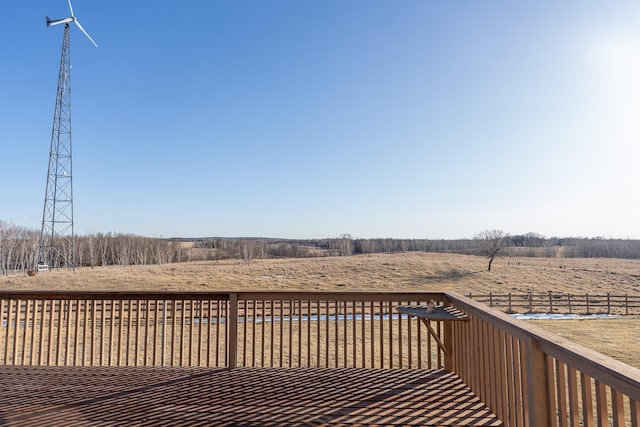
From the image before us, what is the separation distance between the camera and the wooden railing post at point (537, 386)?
78.9 inches

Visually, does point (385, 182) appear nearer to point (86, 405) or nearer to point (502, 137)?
point (502, 137)

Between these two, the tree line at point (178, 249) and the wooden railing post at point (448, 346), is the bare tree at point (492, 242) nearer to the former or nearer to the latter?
the tree line at point (178, 249)

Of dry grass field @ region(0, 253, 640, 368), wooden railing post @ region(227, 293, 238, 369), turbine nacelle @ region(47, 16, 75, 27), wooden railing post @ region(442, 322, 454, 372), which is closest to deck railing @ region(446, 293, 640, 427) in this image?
wooden railing post @ region(442, 322, 454, 372)

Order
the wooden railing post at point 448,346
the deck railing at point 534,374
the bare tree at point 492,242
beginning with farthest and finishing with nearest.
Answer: the bare tree at point 492,242 < the wooden railing post at point 448,346 < the deck railing at point 534,374

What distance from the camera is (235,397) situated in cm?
306

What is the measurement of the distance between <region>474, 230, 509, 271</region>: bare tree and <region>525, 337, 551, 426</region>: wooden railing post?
3019 cm

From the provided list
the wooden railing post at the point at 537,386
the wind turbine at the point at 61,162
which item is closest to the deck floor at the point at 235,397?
the wooden railing post at the point at 537,386

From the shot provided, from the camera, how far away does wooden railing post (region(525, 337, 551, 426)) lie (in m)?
2.00

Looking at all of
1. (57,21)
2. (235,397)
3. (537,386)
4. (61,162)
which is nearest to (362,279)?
(61,162)

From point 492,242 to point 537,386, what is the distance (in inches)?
1324

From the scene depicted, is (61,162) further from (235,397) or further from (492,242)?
(492,242)

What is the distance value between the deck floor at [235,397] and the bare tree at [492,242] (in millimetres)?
29366

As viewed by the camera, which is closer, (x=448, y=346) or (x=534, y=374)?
(x=534, y=374)

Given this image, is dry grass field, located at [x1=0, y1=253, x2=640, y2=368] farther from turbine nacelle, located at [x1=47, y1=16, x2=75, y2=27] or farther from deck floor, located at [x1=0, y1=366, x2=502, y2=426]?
turbine nacelle, located at [x1=47, y1=16, x2=75, y2=27]
